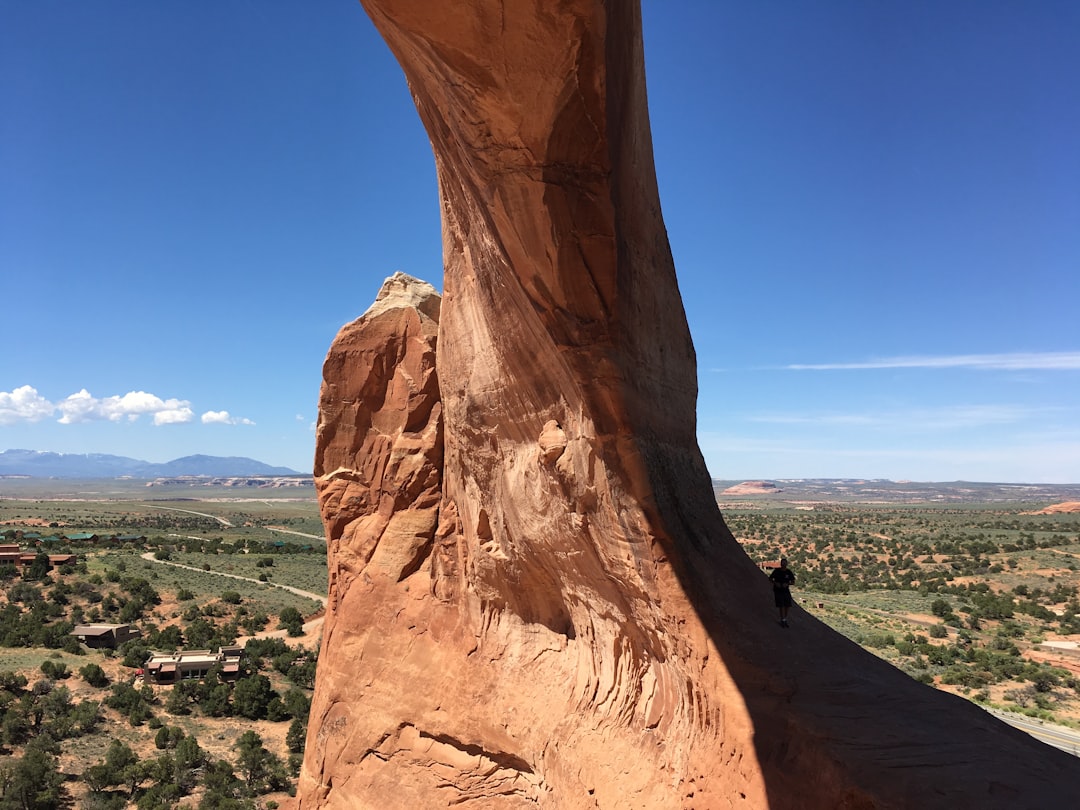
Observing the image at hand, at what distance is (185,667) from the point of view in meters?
34.1

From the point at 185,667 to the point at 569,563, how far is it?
34239 millimetres

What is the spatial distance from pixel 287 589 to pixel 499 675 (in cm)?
5213

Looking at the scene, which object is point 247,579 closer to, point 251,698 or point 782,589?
point 251,698

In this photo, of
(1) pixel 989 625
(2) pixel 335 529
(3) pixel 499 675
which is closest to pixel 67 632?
(2) pixel 335 529

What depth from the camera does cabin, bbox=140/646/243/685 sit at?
110 feet

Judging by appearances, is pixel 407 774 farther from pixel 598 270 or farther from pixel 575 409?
pixel 598 270

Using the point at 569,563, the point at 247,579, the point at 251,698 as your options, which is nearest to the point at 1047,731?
the point at 569,563

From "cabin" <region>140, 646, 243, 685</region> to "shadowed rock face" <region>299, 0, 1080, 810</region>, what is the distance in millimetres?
26860

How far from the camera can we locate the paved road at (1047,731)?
18328mm

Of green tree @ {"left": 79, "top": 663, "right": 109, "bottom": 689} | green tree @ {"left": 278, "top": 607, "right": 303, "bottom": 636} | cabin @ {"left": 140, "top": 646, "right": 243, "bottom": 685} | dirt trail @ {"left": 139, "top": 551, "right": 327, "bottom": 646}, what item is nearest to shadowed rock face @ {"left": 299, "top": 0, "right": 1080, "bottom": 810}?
dirt trail @ {"left": 139, "top": 551, "right": 327, "bottom": 646}

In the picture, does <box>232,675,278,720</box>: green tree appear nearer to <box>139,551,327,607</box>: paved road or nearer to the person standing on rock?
<box>139,551,327,607</box>: paved road

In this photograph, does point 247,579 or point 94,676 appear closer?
point 94,676

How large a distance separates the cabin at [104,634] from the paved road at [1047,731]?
43467 mm

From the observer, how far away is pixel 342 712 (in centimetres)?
1116
